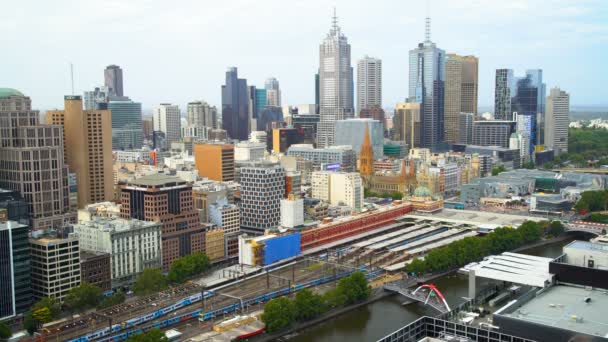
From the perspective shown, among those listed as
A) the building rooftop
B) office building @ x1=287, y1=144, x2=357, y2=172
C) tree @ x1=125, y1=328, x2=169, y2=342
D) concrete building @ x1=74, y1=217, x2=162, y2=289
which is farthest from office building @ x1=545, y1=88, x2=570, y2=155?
tree @ x1=125, y1=328, x2=169, y2=342

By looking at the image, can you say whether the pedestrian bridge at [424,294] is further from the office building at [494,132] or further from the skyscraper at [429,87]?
the skyscraper at [429,87]

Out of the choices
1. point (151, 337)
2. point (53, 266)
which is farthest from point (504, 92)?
point (151, 337)

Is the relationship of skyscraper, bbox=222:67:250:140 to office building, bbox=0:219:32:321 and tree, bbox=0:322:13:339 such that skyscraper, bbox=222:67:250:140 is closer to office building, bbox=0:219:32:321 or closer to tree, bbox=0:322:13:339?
office building, bbox=0:219:32:321

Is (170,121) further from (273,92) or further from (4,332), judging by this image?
(4,332)

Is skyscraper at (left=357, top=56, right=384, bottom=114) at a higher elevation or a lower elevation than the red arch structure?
higher

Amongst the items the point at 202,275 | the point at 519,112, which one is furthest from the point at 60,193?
the point at 519,112

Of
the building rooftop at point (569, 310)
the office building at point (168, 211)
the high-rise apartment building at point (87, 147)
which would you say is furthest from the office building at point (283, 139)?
the building rooftop at point (569, 310)
